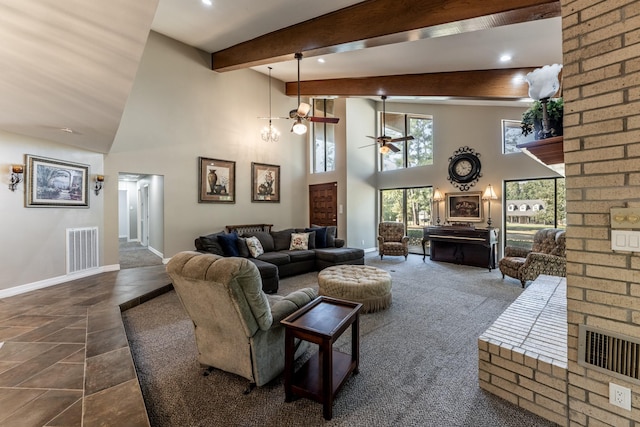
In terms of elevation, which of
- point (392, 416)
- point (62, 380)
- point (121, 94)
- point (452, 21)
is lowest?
point (392, 416)

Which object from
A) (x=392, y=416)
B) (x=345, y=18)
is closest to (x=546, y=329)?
(x=392, y=416)

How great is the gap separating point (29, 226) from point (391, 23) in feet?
18.8

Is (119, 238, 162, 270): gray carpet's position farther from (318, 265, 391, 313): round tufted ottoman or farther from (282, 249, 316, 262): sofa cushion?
(318, 265, 391, 313): round tufted ottoman

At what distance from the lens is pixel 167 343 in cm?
253

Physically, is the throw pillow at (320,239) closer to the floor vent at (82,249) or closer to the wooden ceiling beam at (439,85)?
Answer: the wooden ceiling beam at (439,85)

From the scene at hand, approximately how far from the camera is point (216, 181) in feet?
20.5

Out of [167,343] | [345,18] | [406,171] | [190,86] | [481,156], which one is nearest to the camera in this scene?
[167,343]

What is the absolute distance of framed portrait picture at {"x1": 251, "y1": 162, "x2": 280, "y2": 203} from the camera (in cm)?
696

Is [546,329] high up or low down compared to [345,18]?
down

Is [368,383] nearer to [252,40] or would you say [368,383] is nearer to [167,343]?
[167,343]

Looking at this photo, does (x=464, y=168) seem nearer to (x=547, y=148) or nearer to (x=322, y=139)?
(x=322, y=139)

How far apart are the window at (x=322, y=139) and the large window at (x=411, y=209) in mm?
2043

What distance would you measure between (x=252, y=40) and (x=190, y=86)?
1.83m

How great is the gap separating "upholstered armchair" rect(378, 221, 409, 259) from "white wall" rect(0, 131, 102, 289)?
621 centimetres
